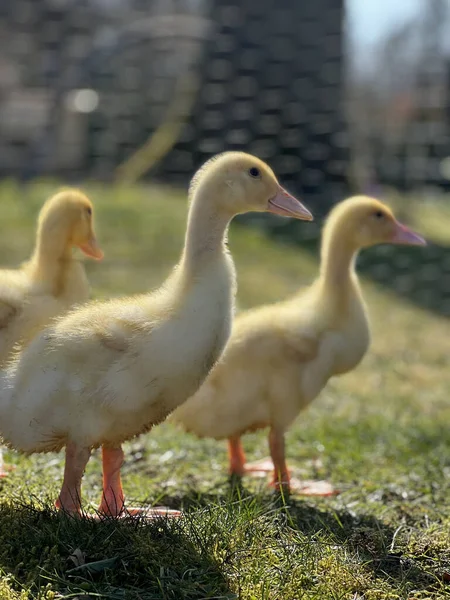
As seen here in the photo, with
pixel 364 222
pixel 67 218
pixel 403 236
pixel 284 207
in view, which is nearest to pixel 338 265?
pixel 364 222

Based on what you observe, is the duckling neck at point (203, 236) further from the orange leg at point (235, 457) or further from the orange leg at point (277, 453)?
the orange leg at point (235, 457)

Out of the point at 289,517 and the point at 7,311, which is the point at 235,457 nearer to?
the point at 289,517

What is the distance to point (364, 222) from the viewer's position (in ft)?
12.6

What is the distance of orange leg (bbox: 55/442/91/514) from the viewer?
268cm

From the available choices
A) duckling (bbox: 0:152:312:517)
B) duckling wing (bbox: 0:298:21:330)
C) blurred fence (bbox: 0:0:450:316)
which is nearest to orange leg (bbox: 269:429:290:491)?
duckling (bbox: 0:152:312:517)

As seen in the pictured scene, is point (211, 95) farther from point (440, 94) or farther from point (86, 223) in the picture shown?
point (86, 223)

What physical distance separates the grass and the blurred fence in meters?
2.80

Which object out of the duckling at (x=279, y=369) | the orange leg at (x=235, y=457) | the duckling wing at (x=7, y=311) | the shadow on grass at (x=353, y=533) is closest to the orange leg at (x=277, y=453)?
the duckling at (x=279, y=369)

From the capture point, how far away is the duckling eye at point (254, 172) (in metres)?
2.97

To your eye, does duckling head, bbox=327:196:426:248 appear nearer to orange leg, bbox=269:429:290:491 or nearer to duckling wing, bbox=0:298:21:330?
orange leg, bbox=269:429:290:491

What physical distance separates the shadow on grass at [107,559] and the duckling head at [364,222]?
1671 millimetres

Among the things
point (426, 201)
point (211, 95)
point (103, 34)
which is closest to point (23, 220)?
point (211, 95)

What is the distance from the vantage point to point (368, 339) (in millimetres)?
3639

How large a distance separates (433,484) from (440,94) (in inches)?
371
